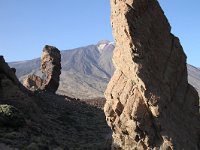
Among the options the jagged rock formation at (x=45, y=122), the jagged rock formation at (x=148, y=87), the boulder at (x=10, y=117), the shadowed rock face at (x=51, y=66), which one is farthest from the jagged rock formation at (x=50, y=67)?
the jagged rock formation at (x=148, y=87)

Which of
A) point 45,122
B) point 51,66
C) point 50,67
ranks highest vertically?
point 51,66

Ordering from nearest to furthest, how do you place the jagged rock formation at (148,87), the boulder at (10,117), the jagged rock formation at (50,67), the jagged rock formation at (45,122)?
the jagged rock formation at (148,87) → the jagged rock formation at (45,122) → the boulder at (10,117) → the jagged rock formation at (50,67)

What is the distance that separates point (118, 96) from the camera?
25.5m

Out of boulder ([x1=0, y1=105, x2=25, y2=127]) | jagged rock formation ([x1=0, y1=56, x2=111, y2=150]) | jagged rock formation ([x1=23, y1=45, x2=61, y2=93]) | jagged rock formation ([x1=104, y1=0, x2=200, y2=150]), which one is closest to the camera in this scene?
jagged rock formation ([x1=104, y1=0, x2=200, y2=150])

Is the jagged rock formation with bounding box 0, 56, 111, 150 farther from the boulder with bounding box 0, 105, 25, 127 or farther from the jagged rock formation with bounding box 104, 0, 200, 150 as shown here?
the jagged rock formation with bounding box 104, 0, 200, 150

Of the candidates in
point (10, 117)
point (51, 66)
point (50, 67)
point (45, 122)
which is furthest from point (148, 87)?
point (50, 67)

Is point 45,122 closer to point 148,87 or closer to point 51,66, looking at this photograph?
point 148,87

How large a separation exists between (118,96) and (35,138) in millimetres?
12908

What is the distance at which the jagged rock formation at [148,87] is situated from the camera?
23828 mm

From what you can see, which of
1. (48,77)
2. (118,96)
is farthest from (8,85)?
(48,77)

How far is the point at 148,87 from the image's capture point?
23.8m

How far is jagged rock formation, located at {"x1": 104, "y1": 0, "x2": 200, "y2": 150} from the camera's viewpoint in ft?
78.2

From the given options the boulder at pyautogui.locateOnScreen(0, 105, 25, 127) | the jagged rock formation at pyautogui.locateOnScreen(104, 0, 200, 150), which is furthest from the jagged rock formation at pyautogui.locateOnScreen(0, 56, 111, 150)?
the jagged rock formation at pyautogui.locateOnScreen(104, 0, 200, 150)

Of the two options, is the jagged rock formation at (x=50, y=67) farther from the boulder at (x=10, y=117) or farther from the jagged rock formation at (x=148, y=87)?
the jagged rock formation at (x=148, y=87)
